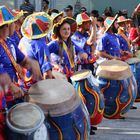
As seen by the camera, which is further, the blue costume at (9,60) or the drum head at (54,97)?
the blue costume at (9,60)

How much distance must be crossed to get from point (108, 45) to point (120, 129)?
1.33 meters

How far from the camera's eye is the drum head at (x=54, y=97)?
3213mm

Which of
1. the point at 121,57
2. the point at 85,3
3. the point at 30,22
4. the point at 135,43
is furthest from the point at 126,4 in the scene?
the point at 30,22

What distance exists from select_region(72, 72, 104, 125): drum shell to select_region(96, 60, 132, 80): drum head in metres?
0.44

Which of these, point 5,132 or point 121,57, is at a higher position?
point 5,132

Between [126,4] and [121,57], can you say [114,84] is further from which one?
[126,4]

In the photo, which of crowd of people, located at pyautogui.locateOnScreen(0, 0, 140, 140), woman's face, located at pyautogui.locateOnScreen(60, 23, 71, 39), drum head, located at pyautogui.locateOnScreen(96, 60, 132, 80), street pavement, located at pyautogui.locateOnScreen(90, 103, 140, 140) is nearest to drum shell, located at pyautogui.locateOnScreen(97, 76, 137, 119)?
drum head, located at pyautogui.locateOnScreen(96, 60, 132, 80)

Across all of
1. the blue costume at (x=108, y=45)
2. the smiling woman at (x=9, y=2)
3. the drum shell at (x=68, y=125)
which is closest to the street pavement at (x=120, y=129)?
the blue costume at (x=108, y=45)

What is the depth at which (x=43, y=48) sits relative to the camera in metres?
4.15

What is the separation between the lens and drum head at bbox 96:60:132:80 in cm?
511

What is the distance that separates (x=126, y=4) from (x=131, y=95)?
36.6ft

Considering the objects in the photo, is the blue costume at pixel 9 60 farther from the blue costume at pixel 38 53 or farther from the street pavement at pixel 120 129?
the street pavement at pixel 120 129

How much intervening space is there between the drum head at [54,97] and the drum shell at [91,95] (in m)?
1.19

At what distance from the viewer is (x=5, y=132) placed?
294cm
